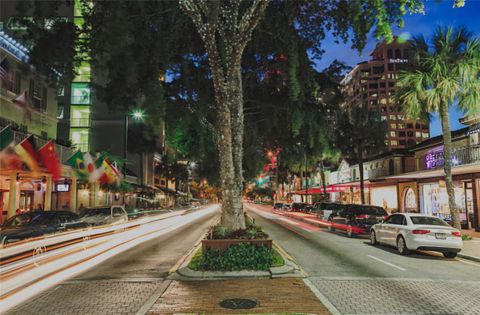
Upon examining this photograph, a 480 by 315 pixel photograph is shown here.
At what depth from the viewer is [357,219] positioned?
21016 mm

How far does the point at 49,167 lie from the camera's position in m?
23.5

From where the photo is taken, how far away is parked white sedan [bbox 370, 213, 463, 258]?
45.7 ft

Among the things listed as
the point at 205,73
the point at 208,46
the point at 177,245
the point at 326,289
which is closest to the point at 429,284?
the point at 326,289

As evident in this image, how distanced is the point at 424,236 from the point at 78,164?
22.0 metres

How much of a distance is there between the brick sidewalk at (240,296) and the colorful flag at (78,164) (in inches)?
787

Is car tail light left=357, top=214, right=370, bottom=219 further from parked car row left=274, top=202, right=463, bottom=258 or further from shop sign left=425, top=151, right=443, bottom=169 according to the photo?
shop sign left=425, top=151, right=443, bottom=169

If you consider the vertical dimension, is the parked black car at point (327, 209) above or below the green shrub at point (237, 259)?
above

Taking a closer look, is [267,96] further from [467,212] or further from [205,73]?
[467,212]

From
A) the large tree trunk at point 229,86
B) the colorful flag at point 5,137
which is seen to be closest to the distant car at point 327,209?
the large tree trunk at point 229,86

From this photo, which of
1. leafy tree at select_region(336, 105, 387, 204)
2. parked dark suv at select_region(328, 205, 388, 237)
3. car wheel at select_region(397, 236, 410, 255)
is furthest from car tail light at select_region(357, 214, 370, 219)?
leafy tree at select_region(336, 105, 387, 204)

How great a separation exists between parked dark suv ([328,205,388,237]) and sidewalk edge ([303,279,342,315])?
1172 cm

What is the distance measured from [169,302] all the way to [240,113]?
6.24 metres

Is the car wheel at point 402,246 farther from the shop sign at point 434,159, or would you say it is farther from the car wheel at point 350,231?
the shop sign at point 434,159

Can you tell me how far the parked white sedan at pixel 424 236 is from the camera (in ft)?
45.7
